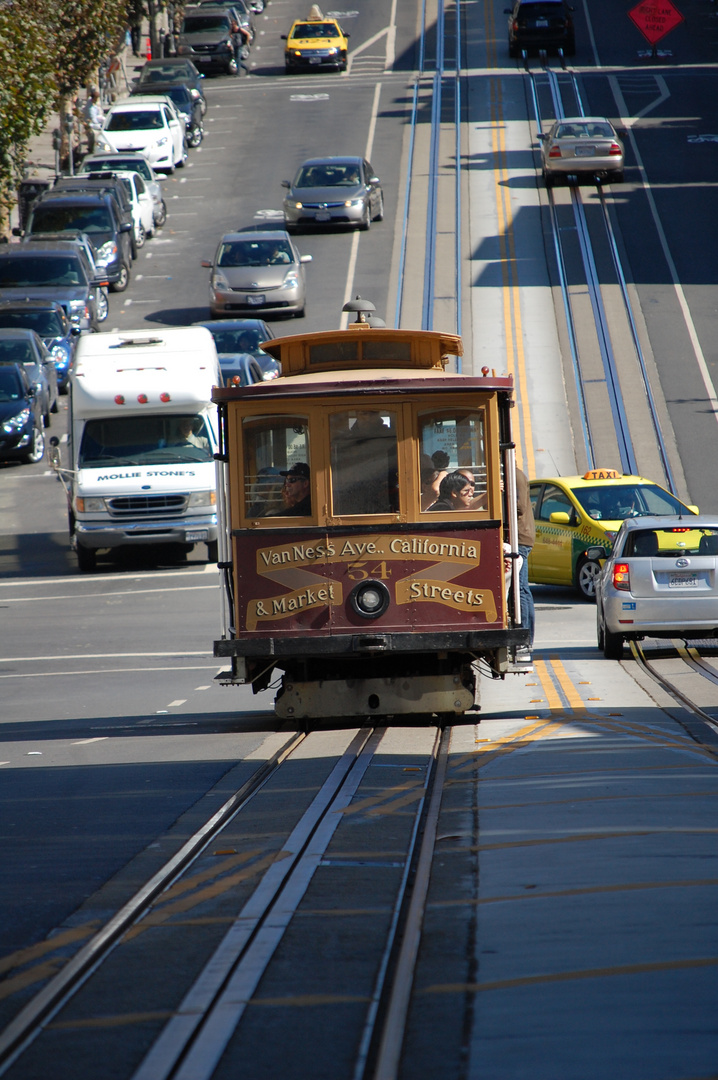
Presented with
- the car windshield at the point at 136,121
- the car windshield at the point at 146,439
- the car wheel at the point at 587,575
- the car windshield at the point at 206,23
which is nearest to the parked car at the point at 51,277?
the car windshield at the point at 146,439

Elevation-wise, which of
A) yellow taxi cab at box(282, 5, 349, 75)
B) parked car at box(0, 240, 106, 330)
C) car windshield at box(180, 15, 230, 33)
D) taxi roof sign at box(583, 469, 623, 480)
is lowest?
taxi roof sign at box(583, 469, 623, 480)

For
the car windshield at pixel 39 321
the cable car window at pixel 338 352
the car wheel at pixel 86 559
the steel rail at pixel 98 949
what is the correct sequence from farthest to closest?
the car windshield at pixel 39 321 → the car wheel at pixel 86 559 → the cable car window at pixel 338 352 → the steel rail at pixel 98 949

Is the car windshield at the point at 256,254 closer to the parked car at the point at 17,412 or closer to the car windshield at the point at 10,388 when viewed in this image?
the parked car at the point at 17,412

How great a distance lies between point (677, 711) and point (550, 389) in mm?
19370

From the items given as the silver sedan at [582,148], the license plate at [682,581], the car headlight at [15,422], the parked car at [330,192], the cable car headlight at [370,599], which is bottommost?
the license plate at [682,581]

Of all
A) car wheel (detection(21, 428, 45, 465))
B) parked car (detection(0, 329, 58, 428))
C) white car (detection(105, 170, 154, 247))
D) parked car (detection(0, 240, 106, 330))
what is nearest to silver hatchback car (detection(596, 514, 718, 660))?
car wheel (detection(21, 428, 45, 465))

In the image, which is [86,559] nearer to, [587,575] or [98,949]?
[587,575]

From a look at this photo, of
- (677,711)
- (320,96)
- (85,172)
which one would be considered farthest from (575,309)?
(320,96)

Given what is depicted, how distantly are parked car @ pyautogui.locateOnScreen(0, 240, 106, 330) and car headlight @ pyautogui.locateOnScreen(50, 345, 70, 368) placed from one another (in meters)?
1.60

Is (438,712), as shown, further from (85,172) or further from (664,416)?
(85,172)

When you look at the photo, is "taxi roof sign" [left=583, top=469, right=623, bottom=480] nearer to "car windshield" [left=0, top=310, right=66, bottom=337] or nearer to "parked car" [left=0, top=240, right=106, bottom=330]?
"car windshield" [left=0, top=310, right=66, bottom=337]

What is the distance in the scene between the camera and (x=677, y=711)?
11.8 metres

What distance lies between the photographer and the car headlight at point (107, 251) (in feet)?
122

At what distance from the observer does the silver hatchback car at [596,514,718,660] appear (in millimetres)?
15812
